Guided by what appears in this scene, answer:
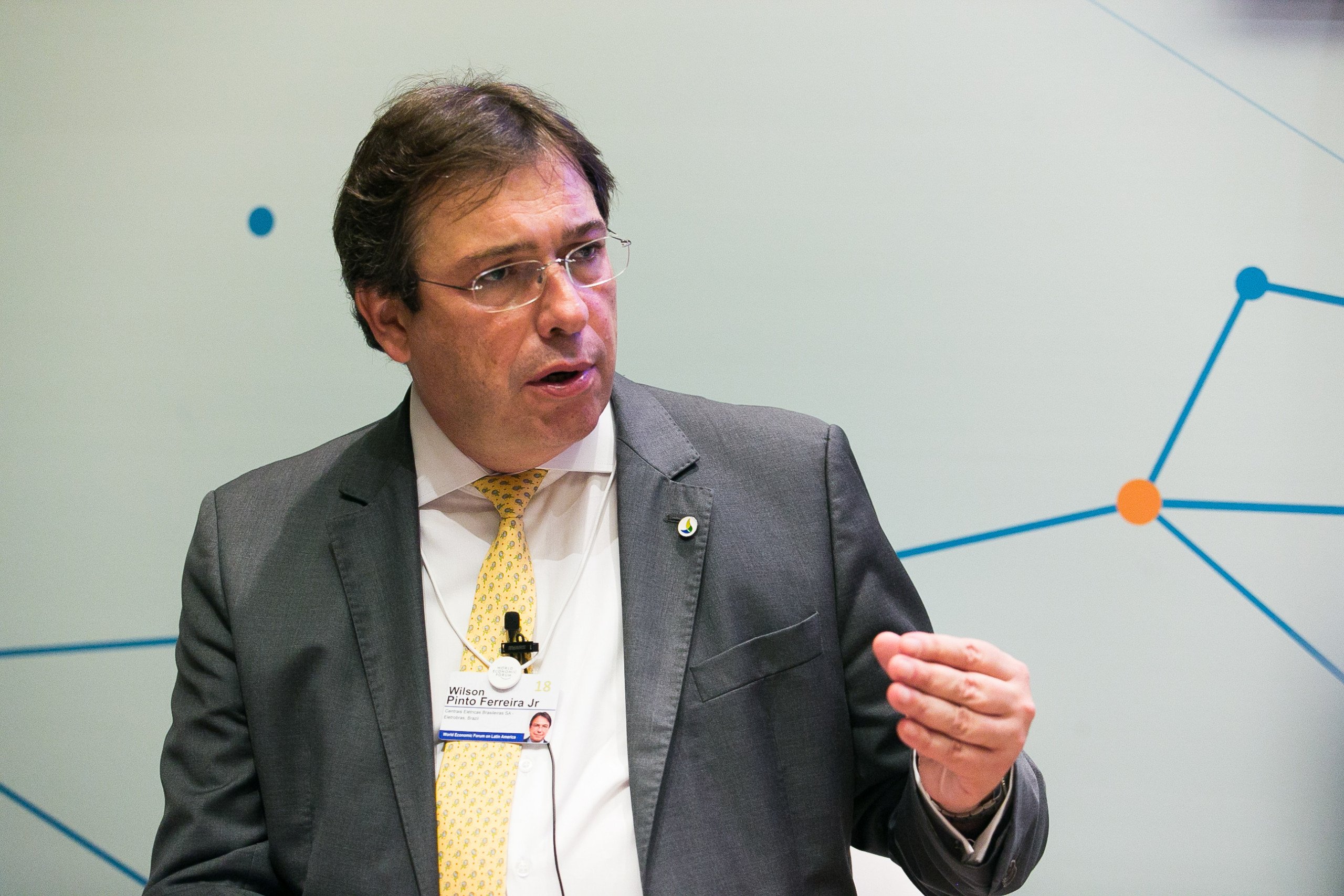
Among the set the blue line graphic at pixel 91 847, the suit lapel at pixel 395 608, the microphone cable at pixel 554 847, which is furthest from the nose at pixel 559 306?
the blue line graphic at pixel 91 847

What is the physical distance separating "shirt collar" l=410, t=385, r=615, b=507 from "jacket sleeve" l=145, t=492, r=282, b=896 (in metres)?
0.36

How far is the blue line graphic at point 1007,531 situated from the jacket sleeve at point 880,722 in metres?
0.60

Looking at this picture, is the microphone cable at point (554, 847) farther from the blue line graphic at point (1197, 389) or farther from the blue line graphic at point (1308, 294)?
the blue line graphic at point (1308, 294)

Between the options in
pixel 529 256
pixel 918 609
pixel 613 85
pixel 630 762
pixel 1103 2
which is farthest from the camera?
pixel 613 85

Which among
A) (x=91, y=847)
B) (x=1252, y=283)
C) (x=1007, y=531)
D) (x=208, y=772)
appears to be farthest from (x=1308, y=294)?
(x=91, y=847)

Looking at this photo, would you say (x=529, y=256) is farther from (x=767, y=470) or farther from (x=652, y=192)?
(x=652, y=192)

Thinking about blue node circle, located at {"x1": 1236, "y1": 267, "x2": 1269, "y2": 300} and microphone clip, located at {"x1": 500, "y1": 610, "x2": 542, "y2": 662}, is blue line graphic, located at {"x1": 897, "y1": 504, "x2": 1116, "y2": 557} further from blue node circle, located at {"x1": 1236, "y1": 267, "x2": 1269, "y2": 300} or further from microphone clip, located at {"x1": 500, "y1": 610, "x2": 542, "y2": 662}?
microphone clip, located at {"x1": 500, "y1": 610, "x2": 542, "y2": 662}

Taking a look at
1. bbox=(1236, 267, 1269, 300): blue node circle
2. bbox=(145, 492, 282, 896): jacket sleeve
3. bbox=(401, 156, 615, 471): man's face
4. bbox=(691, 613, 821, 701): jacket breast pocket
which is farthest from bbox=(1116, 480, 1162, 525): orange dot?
bbox=(145, 492, 282, 896): jacket sleeve

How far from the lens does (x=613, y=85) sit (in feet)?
7.85

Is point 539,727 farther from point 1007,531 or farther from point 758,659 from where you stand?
point 1007,531

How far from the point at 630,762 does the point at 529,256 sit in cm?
76

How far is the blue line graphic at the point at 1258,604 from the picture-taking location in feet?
7.31

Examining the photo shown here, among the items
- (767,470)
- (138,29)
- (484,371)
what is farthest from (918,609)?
(138,29)

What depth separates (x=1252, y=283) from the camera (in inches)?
86.8
